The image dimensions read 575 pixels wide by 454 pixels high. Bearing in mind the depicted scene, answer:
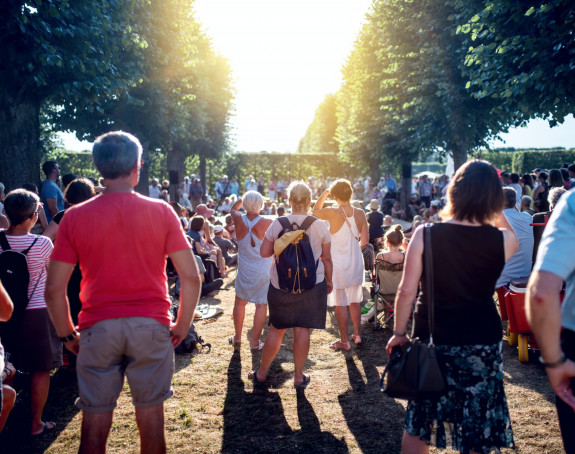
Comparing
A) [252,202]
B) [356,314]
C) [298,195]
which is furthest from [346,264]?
[298,195]

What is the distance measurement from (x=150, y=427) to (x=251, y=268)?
138 inches

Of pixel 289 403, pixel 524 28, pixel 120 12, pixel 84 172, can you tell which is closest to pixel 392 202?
pixel 524 28

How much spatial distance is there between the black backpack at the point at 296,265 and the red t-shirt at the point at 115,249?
191cm

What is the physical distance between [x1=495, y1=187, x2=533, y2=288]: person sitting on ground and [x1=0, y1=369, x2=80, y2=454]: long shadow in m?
4.93

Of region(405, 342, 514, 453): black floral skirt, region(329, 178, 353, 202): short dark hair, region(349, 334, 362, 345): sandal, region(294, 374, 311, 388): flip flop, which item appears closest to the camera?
region(405, 342, 514, 453): black floral skirt

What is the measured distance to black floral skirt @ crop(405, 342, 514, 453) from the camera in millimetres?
2611

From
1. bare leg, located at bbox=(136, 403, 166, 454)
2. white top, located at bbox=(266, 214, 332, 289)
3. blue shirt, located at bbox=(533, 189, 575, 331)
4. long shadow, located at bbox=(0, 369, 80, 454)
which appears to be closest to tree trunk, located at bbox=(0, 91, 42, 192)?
long shadow, located at bbox=(0, 369, 80, 454)

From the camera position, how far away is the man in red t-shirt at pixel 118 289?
100 inches

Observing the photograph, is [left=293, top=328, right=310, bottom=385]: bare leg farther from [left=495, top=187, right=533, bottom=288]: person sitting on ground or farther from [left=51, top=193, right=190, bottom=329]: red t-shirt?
[left=495, top=187, right=533, bottom=288]: person sitting on ground

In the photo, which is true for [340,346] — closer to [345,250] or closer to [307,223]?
[345,250]

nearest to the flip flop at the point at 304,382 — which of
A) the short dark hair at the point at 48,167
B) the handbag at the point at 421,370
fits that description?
the handbag at the point at 421,370

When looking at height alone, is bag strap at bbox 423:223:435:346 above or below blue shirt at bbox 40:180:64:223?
below

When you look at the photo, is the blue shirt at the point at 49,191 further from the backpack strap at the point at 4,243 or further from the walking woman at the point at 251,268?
the backpack strap at the point at 4,243

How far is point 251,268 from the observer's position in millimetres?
6078
